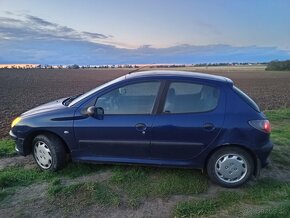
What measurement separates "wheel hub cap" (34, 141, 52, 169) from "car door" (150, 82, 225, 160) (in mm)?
1718

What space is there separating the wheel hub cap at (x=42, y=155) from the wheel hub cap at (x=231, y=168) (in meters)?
2.67

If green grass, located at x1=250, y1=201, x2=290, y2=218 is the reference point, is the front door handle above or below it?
above

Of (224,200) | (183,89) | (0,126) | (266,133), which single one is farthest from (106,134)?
(0,126)

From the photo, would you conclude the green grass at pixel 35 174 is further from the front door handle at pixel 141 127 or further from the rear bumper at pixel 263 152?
the rear bumper at pixel 263 152

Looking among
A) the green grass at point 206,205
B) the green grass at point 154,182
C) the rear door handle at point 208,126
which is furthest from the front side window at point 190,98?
the green grass at point 206,205

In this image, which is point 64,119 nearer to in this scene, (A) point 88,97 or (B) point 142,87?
(A) point 88,97

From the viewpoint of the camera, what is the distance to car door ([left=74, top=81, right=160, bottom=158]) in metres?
4.86

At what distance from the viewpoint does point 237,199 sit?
14.6ft

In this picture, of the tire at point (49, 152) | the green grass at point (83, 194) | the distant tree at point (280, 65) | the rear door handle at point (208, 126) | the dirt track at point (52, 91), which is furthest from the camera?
the distant tree at point (280, 65)

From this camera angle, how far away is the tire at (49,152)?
205 inches

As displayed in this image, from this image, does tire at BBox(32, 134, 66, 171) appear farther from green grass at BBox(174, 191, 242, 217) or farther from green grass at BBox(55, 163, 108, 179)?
green grass at BBox(174, 191, 242, 217)

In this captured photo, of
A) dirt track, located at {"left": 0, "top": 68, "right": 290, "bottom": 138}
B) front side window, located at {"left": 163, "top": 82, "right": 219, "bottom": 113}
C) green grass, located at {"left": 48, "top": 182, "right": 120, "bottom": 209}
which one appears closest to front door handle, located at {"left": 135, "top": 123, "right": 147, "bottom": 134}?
front side window, located at {"left": 163, "top": 82, "right": 219, "bottom": 113}

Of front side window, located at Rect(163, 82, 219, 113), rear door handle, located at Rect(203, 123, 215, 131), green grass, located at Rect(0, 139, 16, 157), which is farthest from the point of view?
green grass, located at Rect(0, 139, 16, 157)

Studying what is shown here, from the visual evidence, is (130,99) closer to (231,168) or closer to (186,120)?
(186,120)
